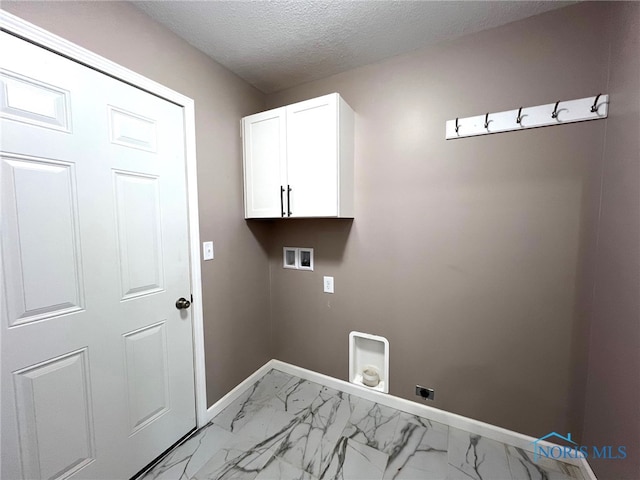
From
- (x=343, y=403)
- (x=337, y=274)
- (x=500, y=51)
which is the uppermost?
(x=500, y=51)

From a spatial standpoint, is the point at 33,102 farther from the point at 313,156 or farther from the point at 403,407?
the point at 403,407

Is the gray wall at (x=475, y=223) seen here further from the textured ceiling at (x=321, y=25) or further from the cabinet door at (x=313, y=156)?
the cabinet door at (x=313, y=156)

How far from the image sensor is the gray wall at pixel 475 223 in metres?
1.31

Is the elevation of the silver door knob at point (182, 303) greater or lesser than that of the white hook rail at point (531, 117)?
lesser

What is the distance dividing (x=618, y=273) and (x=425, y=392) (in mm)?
1268

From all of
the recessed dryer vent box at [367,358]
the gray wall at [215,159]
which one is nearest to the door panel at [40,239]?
the gray wall at [215,159]

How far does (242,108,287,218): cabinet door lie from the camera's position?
68.4 inches

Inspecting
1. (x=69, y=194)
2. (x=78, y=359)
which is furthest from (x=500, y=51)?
(x=78, y=359)

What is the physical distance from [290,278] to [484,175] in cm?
163

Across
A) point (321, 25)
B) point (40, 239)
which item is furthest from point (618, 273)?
point (40, 239)

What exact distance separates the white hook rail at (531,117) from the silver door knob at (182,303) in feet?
6.45

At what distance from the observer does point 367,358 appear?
1.97 meters

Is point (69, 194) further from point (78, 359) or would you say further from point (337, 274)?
point (337, 274)

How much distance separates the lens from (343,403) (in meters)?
1.85
